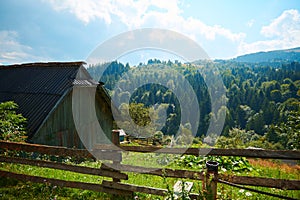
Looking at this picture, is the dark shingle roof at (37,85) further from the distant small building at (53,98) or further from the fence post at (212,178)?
the fence post at (212,178)

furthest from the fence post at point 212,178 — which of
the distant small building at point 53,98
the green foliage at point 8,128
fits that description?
the distant small building at point 53,98

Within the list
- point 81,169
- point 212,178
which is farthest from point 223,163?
point 81,169

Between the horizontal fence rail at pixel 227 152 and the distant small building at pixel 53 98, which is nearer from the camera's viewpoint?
the horizontal fence rail at pixel 227 152

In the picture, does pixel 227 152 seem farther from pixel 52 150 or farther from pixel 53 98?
pixel 53 98

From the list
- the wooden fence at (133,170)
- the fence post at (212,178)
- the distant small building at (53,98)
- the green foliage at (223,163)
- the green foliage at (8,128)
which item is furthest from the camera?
the distant small building at (53,98)

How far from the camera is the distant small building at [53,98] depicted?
40.8ft

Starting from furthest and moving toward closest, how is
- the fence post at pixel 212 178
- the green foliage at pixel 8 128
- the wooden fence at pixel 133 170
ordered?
the green foliage at pixel 8 128 → the wooden fence at pixel 133 170 → the fence post at pixel 212 178

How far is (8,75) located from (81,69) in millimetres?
6680

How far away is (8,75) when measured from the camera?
18.5 m

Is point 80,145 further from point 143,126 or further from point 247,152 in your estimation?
point 247,152

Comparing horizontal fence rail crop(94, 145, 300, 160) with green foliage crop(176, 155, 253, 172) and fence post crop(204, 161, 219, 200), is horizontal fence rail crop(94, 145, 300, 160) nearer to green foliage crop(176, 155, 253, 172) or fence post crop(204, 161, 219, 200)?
fence post crop(204, 161, 219, 200)

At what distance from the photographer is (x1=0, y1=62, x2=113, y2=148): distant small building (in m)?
12.4

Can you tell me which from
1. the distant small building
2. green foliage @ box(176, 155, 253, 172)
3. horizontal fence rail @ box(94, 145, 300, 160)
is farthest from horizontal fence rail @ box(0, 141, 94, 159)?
the distant small building

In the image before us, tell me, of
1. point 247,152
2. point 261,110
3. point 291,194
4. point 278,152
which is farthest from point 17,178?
point 261,110
